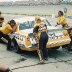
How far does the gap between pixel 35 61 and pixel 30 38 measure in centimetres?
92

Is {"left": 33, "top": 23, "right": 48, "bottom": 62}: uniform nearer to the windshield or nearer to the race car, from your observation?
the race car

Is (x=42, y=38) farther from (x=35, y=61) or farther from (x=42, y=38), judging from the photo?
(x=35, y=61)

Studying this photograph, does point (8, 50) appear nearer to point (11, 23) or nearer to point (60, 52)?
point (11, 23)

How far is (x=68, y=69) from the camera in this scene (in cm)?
845

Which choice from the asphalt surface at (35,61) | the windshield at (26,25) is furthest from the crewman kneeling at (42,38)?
the windshield at (26,25)

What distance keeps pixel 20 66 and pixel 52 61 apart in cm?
132

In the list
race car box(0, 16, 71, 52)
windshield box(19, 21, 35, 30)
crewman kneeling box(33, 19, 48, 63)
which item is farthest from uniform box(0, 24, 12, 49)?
crewman kneeling box(33, 19, 48, 63)

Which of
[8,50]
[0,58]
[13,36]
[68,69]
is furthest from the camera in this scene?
[8,50]

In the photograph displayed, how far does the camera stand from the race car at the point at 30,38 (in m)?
10.2

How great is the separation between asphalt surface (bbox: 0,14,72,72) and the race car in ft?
1.32

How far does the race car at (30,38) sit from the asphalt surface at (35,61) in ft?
1.32

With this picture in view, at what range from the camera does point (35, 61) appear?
9938 millimetres

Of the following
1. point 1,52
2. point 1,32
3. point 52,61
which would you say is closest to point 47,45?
point 52,61

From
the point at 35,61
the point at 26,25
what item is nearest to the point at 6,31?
the point at 26,25
